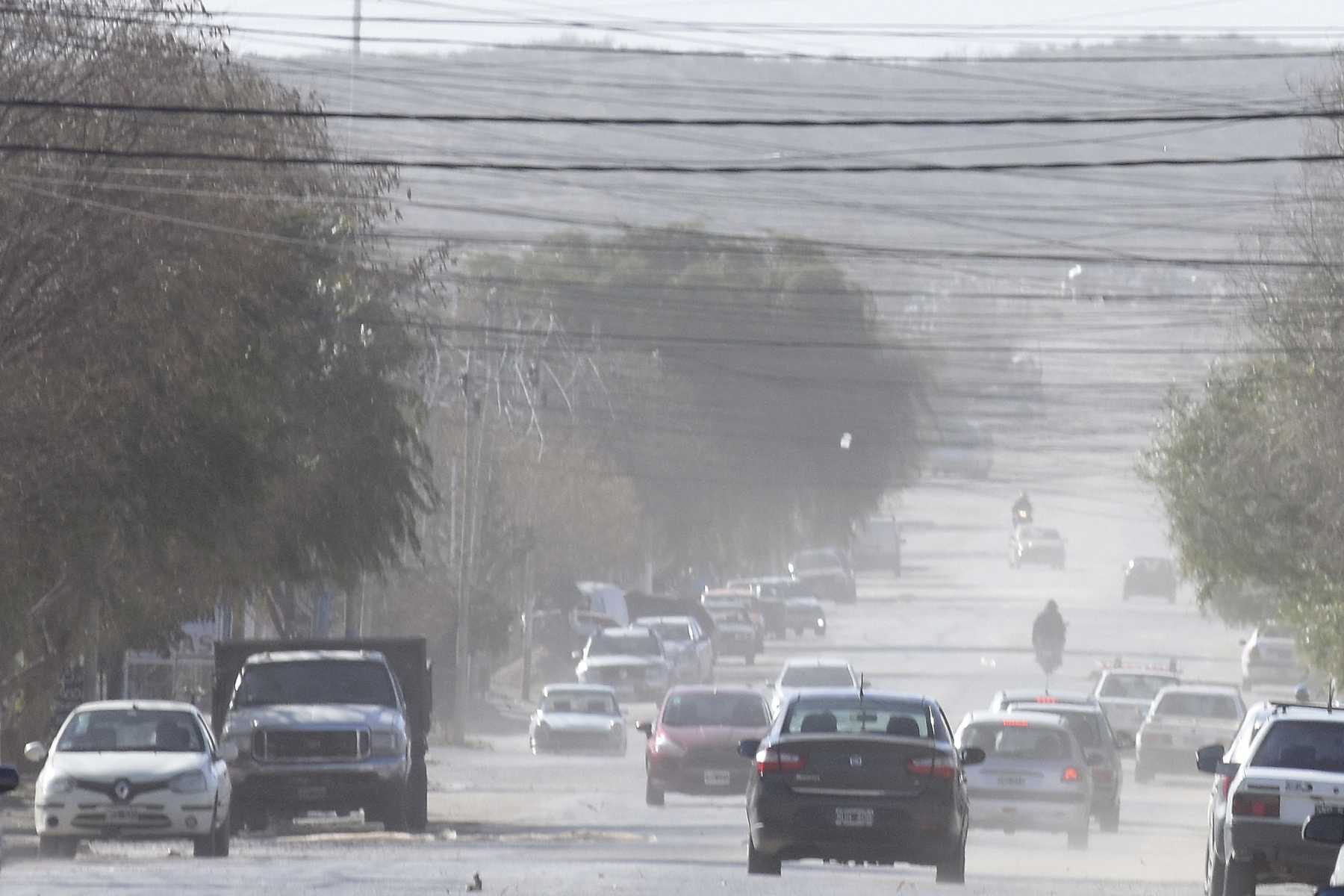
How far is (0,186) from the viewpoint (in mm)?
24125

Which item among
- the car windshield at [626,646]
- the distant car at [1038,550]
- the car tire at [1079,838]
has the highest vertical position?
the distant car at [1038,550]

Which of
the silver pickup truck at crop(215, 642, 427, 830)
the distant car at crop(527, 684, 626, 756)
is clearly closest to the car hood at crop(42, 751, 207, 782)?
the silver pickup truck at crop(215, 642, 427, 830)

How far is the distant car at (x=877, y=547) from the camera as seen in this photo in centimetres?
11438

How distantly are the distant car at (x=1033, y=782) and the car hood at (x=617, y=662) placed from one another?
28994 mm

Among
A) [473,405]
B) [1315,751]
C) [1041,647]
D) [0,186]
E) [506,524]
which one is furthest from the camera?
[506,524]

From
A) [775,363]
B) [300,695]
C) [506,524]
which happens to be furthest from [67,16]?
[775,363]

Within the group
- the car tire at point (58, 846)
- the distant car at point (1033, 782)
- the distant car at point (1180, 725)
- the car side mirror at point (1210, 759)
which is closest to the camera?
the car side mirror at point (1210, 759)

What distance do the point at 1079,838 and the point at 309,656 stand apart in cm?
856

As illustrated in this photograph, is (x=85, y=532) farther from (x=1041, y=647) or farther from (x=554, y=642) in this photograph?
(x=554, y=642)

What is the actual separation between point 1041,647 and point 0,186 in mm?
37630

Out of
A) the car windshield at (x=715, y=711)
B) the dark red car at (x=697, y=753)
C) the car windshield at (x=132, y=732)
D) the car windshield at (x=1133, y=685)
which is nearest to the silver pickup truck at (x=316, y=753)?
the car windshield at (x=132, y=732)

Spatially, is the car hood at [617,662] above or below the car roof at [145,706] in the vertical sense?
above

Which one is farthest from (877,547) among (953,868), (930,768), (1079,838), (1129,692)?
(930,768)

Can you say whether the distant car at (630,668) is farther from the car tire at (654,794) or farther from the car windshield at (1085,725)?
the car windshield at (1085,725)
